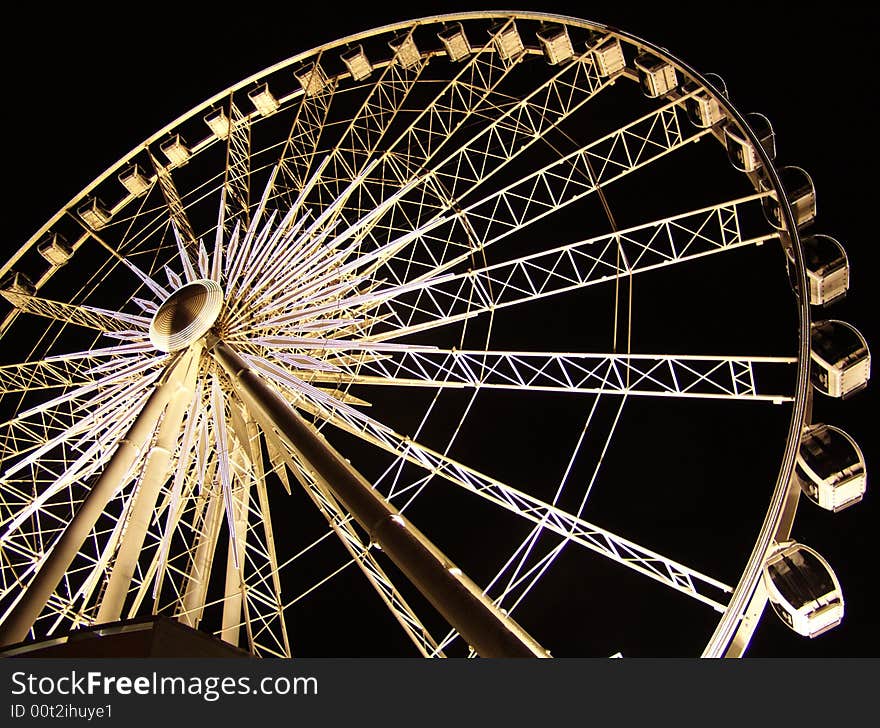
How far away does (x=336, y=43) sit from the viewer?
15867 millimetres

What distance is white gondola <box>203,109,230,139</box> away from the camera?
16453 millimetres

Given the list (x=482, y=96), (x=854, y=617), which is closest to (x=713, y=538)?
(x=854, y=617)

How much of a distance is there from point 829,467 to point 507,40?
10.1m

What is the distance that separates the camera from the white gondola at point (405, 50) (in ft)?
52.1

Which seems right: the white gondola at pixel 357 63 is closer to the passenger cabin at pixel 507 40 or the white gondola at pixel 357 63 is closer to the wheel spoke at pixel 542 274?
the passenger cabin at pixel 507 40

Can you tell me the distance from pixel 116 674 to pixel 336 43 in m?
13.2

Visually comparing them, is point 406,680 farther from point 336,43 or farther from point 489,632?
point 336,43

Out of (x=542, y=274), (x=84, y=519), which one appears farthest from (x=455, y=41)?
(x=542, y=274)

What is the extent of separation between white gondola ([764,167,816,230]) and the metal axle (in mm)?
6647

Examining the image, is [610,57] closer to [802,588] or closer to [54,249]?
[802,588]

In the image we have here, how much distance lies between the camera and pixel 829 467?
26.9ft

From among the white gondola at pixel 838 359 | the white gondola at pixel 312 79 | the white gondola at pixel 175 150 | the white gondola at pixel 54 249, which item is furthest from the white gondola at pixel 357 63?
the white gondola at pixel 838 359

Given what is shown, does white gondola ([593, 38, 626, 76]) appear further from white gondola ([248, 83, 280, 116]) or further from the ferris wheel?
white gondola ([248, 83, 280, 116])

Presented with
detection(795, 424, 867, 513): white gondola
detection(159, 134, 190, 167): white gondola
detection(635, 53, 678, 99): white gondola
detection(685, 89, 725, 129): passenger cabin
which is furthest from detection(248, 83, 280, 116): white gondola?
detection(795, 424, 867, 513): white gondola
